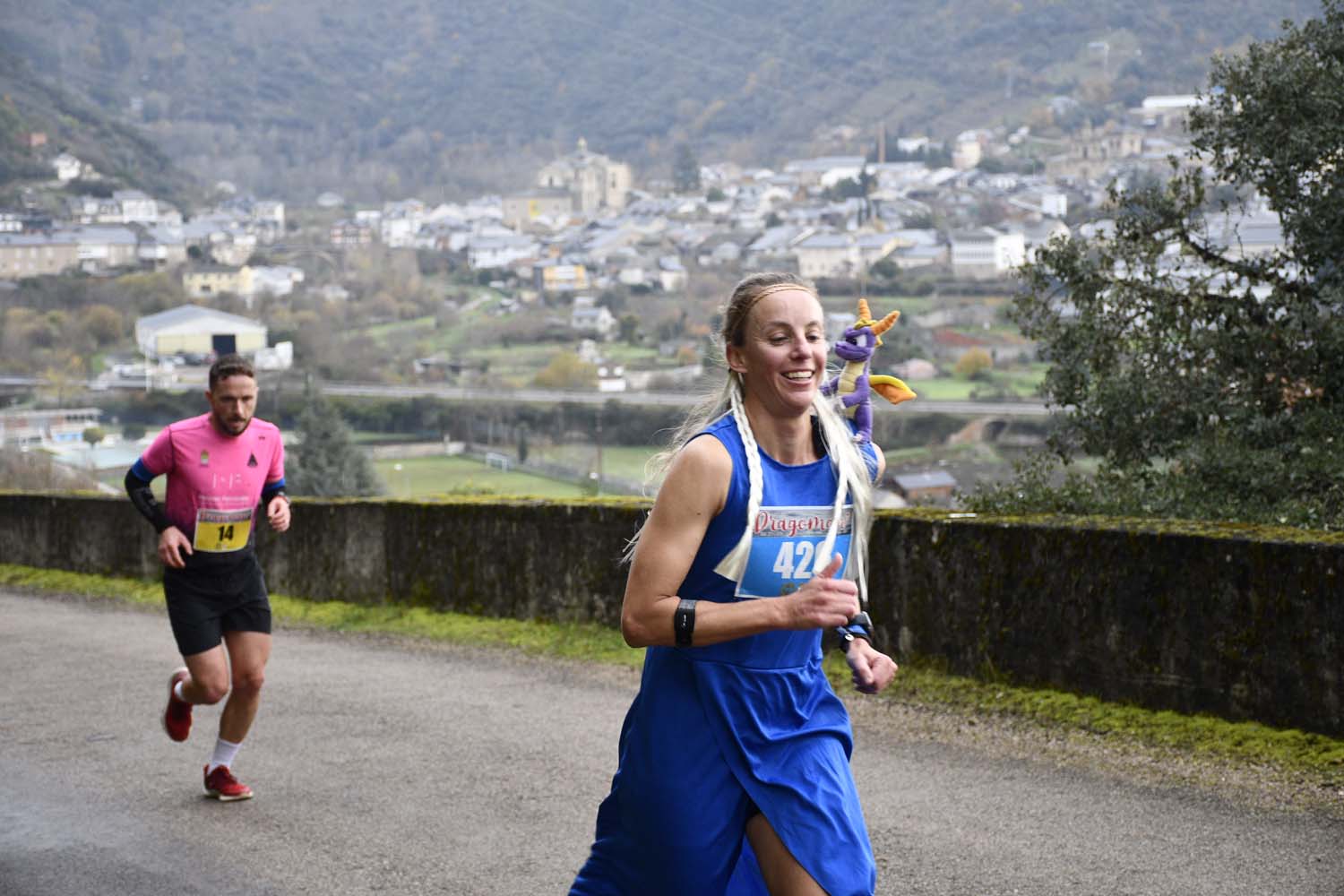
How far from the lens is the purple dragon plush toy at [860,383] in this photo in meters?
4.02

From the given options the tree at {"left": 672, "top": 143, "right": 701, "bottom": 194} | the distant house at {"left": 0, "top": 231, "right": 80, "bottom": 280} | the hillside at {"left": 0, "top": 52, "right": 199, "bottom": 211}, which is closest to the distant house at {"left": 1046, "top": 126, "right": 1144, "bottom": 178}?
the tree at {"left": 672, "top": 143, "right": 701, "bottom": 194}

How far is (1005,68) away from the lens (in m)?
120

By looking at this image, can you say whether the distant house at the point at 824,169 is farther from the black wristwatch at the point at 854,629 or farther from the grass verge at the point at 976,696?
the black wristwatch at the point at 854,629

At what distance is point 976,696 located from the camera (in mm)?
8609

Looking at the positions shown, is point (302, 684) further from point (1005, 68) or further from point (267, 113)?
point (267, 113)

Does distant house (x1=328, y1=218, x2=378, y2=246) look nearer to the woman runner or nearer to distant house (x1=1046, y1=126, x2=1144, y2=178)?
distant house (x1=1046, y1=126, x2=1144, y2=178)

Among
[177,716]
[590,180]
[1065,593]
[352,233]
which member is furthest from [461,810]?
[590,180]

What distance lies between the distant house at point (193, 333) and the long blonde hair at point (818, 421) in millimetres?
90598

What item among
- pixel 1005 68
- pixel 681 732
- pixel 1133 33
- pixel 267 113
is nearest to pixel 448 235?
pixel 267 113

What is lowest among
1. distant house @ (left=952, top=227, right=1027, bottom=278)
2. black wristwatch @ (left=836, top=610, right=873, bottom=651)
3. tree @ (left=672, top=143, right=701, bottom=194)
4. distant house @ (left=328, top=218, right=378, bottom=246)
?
black wristwatch @ (left=836, top=610, right=873, bottom=651)

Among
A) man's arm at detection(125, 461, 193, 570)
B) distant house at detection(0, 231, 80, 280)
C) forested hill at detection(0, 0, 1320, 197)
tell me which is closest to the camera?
man's arm at detection(125, 461, 193, 570)

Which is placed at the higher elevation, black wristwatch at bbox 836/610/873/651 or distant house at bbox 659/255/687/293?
distant house at bbox 659/255/687/293

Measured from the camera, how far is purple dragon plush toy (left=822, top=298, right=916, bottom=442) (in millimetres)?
4016

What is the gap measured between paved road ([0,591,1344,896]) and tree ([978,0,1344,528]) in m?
4.54
